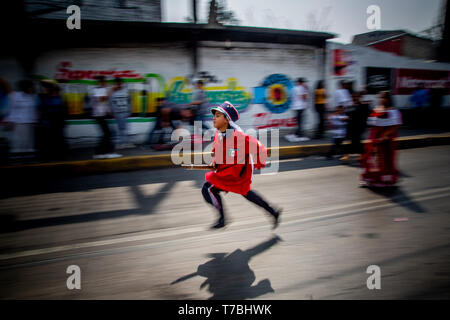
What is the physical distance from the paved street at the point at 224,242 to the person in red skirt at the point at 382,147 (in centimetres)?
29

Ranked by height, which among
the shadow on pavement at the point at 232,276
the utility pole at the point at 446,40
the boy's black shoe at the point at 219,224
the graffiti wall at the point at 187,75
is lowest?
the shadow on pavement at the point at 232,276

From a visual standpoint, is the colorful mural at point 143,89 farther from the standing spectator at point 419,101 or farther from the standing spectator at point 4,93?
the standing spectator at point 419,101

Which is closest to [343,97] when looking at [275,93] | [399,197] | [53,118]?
[275,93]

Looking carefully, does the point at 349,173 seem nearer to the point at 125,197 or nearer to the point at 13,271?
the point at 125,197

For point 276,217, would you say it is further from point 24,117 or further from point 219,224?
point 24,117

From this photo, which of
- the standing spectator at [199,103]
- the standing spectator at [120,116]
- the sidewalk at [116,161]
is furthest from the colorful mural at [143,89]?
the standing spectator at [199,103]

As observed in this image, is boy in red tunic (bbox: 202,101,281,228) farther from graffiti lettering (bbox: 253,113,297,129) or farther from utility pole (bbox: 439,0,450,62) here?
utility pole (bbox: 439,0,450,62)

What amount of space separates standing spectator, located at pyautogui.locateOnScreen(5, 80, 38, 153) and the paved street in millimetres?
1418

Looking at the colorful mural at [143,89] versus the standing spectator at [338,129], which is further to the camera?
the colorful mural at [143,89]

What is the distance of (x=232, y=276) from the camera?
271 cm

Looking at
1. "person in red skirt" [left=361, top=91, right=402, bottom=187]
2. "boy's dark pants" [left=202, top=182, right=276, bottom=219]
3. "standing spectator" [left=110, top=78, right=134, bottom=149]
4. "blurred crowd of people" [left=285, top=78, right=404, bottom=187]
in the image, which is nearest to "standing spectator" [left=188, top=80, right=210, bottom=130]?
"standing spectator" [left=110, top=78, right=134, bottom=149]

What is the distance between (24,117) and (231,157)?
5704mm

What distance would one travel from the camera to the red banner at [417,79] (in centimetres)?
1493
